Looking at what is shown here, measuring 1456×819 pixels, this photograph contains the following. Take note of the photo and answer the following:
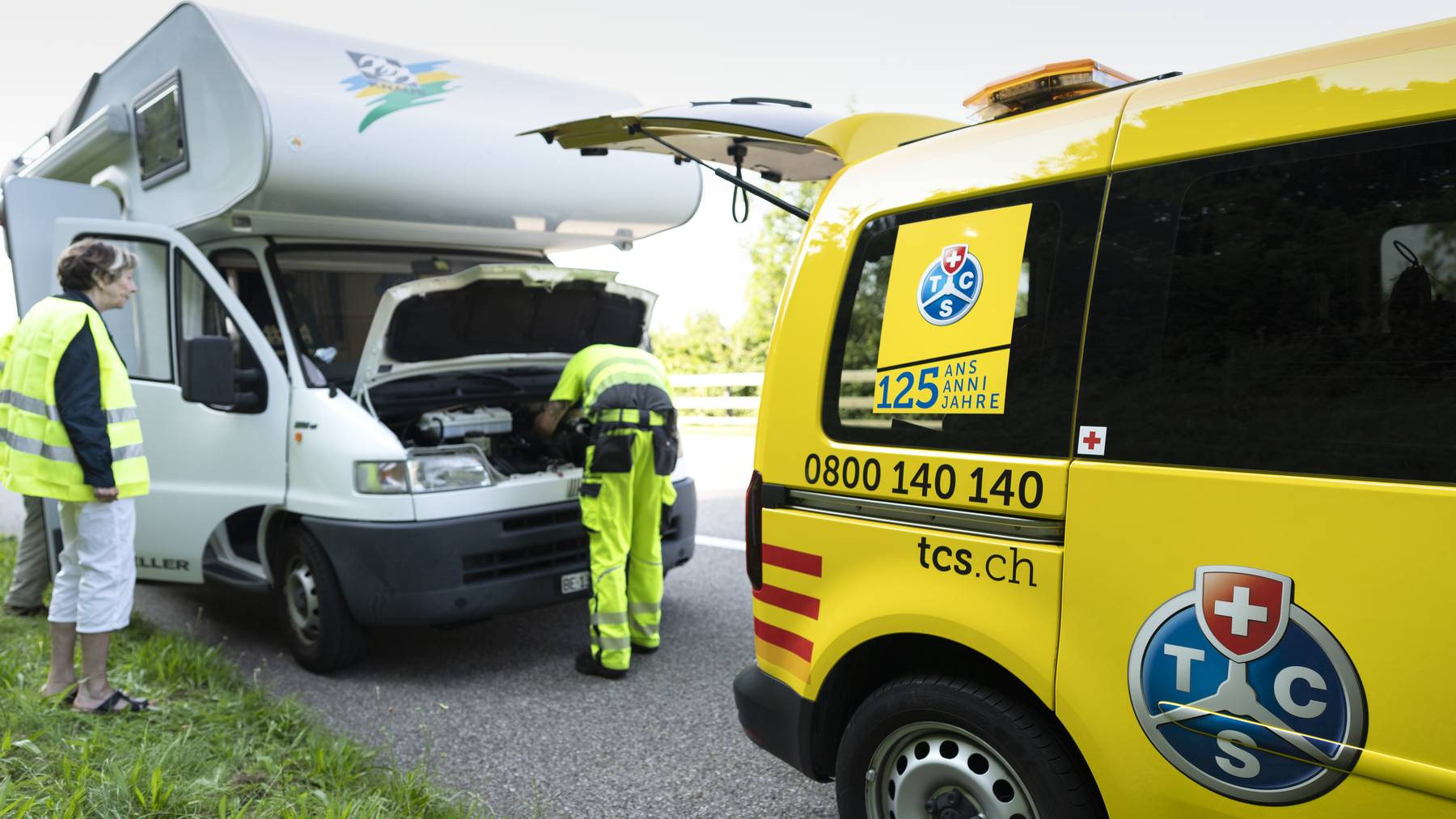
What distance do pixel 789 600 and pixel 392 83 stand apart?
356cm

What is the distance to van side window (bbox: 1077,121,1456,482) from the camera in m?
1.77

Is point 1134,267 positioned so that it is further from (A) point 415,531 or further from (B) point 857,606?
(A) point 415,531

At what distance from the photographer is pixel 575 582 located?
16.4 ft

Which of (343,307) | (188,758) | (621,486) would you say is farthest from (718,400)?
→ (188,758)

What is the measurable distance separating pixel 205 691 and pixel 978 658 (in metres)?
3.33

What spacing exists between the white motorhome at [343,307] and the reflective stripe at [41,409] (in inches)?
23.4

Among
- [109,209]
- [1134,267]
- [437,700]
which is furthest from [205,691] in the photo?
[1134,267]

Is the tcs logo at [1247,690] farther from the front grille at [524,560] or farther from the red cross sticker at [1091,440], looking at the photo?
the front grille at [524,560]

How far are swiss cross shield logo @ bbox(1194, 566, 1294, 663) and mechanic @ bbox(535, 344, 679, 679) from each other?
119 inches

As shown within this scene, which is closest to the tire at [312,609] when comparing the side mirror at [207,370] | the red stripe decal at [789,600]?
the side mirror at [207,370]

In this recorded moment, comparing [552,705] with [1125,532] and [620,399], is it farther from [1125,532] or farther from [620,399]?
[1125,532]

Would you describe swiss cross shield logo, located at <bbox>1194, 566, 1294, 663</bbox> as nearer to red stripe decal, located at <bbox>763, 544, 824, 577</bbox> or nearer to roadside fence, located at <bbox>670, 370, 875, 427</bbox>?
red stripe decal, located at <bbox>763, 544, 824, 577</bbox>

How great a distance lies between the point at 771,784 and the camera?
3588 millimetres

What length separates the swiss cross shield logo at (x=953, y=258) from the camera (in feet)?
8.04
